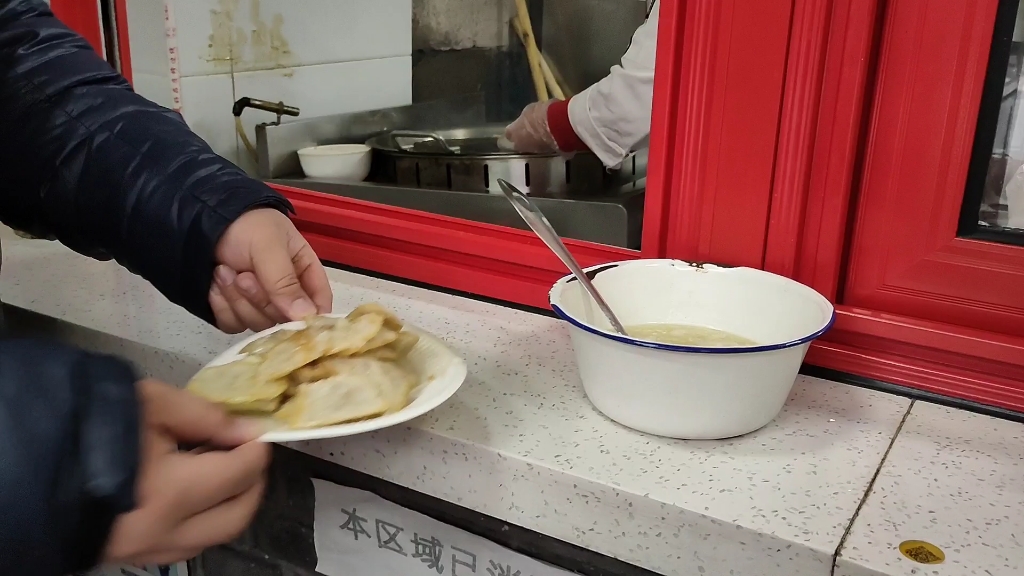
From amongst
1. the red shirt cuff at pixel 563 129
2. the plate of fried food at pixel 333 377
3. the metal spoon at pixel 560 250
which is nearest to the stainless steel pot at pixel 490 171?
the red shirt cuff at pixel 563 129

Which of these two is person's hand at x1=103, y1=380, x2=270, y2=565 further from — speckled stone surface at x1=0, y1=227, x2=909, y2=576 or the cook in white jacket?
the cook in white jacket

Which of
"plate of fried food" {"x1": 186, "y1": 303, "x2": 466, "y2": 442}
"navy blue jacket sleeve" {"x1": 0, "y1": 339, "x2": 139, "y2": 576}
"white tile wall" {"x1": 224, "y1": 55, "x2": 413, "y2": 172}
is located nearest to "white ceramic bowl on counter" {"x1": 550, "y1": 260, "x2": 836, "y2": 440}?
"plate of fried food" {"x1": 186, "y1": 303, "x2": 466, "y2": 442}

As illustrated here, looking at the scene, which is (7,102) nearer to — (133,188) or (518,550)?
(133,188)

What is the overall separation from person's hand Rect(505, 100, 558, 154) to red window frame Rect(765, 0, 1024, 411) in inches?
16.2

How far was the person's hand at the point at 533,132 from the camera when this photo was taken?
3.50 feet

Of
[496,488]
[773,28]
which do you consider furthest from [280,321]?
[773,28]

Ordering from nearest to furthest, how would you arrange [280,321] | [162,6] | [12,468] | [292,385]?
[12,468] < [292,385] < [280,321] < [162,6]

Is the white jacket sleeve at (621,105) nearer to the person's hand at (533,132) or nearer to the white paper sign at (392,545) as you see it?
the person's hand at (533,132)

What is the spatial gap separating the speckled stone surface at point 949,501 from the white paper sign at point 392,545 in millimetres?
242

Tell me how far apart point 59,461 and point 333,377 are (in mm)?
206

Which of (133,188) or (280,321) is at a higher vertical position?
(133,188)

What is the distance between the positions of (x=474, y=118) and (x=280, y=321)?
61cm

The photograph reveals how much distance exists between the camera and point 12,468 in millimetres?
401

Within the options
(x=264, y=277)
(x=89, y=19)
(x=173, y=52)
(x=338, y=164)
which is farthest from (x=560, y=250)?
(x=89, y=19)
